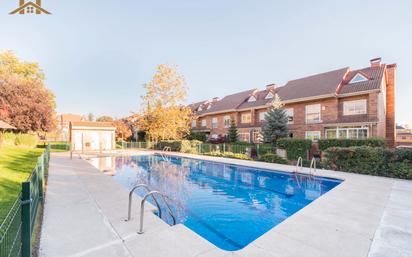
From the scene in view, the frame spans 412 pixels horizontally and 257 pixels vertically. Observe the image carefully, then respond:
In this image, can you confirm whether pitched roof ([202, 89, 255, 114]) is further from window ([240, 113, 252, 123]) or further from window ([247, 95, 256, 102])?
window ([240, 113, 252, 123])

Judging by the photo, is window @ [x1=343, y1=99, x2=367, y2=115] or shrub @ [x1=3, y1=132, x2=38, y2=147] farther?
shrub @ [x1=3, y1=132, x2=38, y2=147]

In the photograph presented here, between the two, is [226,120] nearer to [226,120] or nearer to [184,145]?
[226,120]

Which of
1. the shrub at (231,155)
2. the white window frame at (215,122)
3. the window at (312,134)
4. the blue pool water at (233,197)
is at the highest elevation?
the white window frame at (215,122)

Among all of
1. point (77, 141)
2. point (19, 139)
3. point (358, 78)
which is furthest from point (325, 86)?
point (19, 139)

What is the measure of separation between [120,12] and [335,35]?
1600 centimetres

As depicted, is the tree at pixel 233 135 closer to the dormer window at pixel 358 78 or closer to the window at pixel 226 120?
the window at pixel 226 120

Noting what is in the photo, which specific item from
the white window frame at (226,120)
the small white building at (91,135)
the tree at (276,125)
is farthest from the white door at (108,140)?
the tree at (276,125)

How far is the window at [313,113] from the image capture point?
20562 mm

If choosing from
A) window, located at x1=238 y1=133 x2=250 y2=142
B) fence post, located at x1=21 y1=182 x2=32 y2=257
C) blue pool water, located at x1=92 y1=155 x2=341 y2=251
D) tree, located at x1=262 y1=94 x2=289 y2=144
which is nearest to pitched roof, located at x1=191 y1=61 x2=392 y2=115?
tree, located at x1=262 y1=94 x2=289 y2=144

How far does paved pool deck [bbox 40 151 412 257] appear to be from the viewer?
3373mm

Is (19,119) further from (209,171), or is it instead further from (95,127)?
(209,171)

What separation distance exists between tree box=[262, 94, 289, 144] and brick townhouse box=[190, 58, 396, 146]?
113 inches

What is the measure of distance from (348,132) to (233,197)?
1652 cm

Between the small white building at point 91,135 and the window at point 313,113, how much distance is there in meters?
26.3
